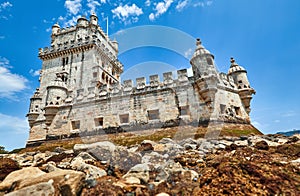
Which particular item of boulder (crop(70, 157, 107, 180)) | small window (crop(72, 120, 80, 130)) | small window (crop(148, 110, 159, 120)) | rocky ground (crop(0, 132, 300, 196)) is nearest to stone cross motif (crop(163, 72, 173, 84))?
small window (crop(148, 110, 159, 120))

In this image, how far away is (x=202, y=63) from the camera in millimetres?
18078

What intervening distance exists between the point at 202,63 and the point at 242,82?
594cm

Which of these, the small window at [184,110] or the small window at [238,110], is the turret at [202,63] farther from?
the small window at [238,110]

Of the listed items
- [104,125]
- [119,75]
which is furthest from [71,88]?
[104,125]

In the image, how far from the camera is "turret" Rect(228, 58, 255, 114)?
20.0 metres

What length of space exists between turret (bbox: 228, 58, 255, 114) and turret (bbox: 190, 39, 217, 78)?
14.3 feet

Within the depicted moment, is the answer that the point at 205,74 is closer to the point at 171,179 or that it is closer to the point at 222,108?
the point at 222,108

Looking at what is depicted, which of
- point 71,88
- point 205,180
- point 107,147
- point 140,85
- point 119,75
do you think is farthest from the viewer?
point 119,75

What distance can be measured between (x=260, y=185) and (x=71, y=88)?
113 feet

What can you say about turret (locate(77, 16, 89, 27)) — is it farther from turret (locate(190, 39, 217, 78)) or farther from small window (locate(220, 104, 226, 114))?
small window (locate(220, 104, 226, 114))

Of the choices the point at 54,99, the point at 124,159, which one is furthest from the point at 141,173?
the point at 54,99

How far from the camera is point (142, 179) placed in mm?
6891

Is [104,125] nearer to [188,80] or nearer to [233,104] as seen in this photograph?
[188,80]

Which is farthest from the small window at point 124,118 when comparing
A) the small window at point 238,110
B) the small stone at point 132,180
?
the small stone at point 132,180
